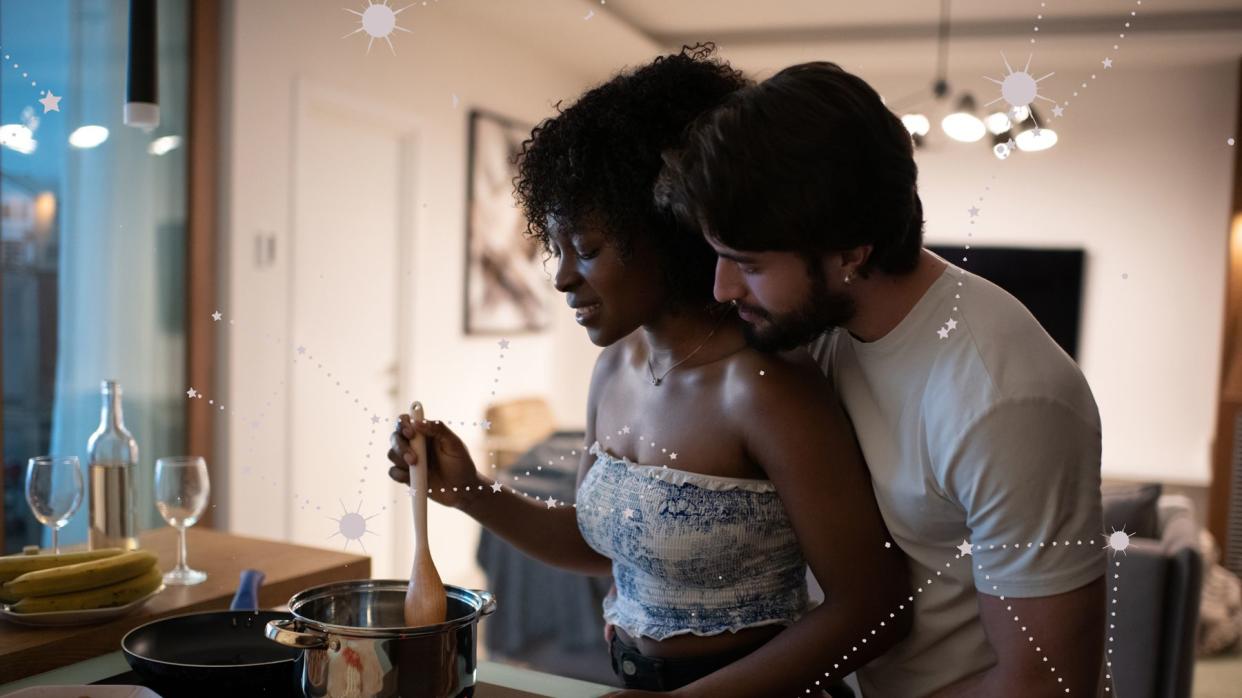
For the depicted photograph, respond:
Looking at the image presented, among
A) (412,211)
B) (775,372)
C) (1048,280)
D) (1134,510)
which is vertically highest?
(412,211)

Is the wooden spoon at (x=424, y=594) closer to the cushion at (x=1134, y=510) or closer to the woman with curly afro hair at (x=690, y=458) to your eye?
the woman with curly afro hair at (x=690, y=458)

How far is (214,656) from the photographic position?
41.0 inches

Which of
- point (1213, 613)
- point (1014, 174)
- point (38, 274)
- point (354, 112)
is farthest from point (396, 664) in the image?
point (1014, 174)

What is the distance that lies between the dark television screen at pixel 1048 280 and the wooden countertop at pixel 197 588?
13.7ft

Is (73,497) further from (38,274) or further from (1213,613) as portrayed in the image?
(1213,613)

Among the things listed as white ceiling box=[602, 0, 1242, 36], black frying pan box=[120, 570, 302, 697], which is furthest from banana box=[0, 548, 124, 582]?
white ceiling box=[602, 0, 1242, 36]

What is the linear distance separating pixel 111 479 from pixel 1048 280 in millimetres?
4707

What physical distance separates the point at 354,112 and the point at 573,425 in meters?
2.46

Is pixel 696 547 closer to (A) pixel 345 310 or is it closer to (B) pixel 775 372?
(B) pixel 775 372

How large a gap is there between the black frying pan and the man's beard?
1.76 ft

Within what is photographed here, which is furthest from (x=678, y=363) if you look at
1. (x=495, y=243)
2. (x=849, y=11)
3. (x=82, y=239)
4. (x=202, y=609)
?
(x=849, y=11)

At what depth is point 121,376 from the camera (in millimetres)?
2756

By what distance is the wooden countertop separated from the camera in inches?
43.8

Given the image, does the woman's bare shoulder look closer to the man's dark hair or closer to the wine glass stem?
the man's dark hair
